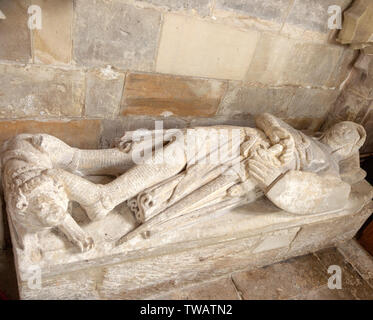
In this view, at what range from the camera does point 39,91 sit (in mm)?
2357

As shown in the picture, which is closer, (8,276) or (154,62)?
(8,276)

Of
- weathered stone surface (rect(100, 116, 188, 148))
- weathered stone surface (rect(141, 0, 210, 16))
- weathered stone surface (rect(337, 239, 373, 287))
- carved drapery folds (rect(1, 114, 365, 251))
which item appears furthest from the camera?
weathered stone surface (rect(337, 239, 373, 287))

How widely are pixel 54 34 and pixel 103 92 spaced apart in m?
0.57

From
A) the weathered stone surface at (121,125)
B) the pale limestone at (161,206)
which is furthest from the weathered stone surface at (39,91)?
the pale limestone at (161,206)

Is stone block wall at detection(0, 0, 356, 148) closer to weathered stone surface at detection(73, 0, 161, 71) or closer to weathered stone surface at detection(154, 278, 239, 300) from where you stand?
weathered stone surface at detection(73, 0, 161, 71)

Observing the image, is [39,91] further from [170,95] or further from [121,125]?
[170,95]

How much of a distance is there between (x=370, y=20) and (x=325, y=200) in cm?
183

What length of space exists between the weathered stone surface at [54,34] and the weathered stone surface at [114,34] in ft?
0.18

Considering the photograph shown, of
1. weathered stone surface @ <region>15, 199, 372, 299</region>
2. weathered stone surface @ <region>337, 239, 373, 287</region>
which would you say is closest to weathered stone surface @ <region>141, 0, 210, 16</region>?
weathered stone surface @ <region>15, 199, 372, 299</region>

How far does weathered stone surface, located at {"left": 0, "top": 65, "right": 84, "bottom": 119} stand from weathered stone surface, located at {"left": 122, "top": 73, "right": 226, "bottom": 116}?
1.43 feet

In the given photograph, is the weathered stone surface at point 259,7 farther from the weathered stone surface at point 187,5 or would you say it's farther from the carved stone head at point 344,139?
the carved stone head at point 344,139

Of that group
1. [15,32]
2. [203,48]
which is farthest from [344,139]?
[15,32]

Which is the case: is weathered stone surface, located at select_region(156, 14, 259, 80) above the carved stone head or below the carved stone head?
above

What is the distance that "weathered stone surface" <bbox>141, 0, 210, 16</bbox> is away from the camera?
2.37m
